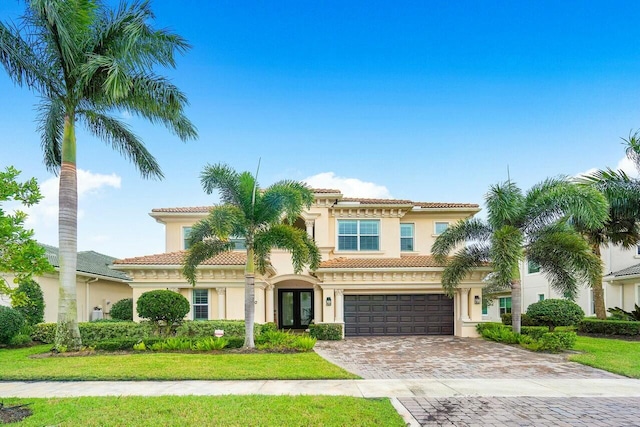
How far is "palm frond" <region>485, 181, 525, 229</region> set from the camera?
14.7 metres

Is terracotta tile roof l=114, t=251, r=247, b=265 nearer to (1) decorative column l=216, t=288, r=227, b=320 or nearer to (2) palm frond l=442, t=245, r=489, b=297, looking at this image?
(1) decorative column l=216, t=288, r=227, b=320

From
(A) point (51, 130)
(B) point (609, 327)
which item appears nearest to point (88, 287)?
(A) point (51, 130)

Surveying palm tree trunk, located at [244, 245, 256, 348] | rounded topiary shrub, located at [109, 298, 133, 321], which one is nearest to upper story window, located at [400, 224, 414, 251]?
palm tree trunk, located at [244, 245, 256, 348]

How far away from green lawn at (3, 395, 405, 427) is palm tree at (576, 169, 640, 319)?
612 inches

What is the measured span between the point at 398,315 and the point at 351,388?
36.3 feet

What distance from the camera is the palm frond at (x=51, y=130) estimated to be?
47.5 feet

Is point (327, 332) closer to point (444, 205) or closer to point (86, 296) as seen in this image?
point (444, 205)

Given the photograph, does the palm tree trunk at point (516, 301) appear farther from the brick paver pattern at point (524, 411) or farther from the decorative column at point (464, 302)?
the brick paver pattern at point (524, 411)

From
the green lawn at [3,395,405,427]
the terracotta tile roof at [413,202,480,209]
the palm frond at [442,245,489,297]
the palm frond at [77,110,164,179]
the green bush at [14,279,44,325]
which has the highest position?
the palm frond at [77,110,164,179]

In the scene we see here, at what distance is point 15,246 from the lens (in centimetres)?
602

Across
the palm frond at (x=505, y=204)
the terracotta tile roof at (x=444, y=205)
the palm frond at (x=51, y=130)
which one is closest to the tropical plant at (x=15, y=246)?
the palm frond at (x=51, y=130)

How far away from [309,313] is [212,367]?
475 inches

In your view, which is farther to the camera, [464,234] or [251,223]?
[464,234]

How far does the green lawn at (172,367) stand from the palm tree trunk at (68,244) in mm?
1040
